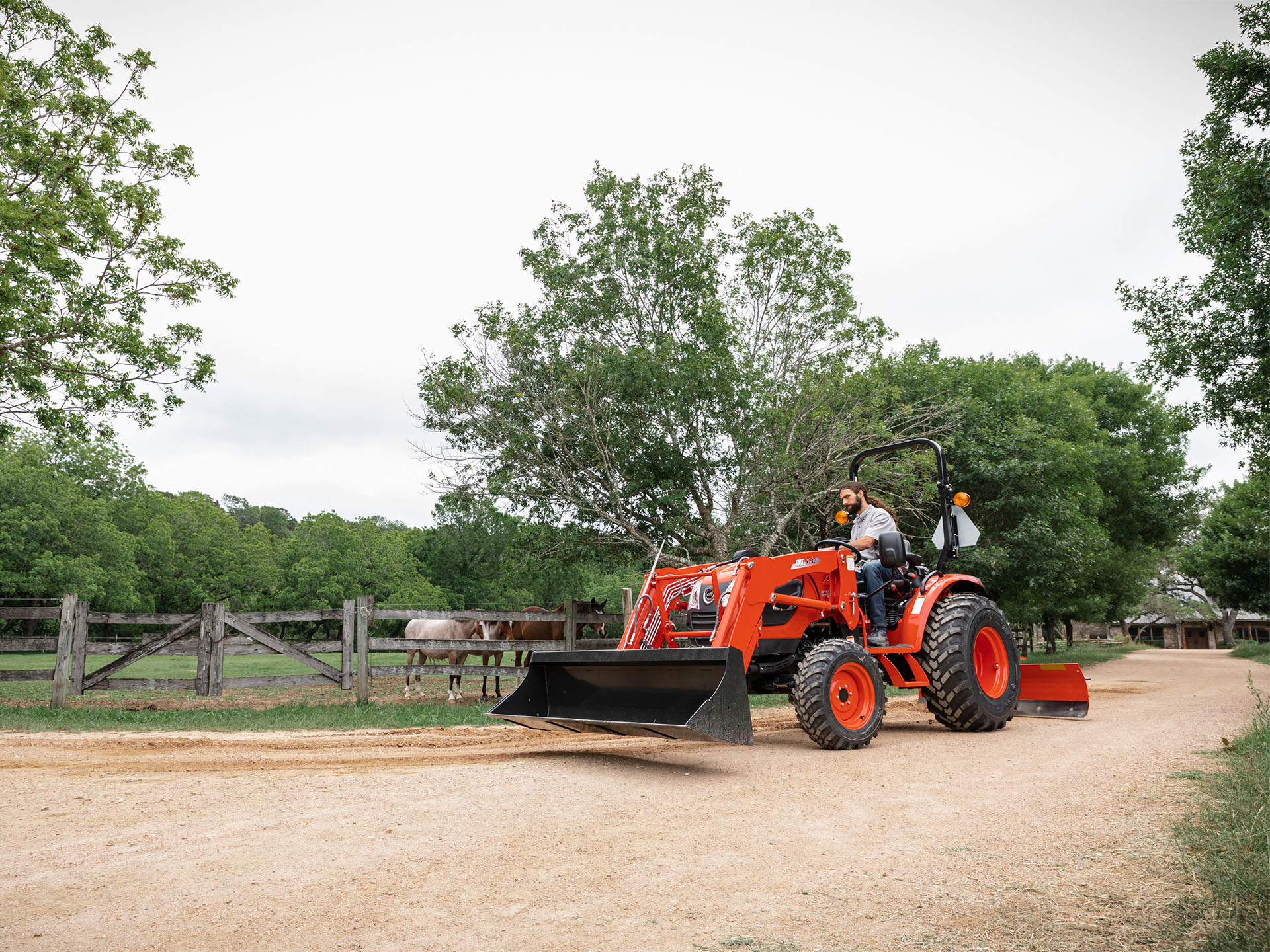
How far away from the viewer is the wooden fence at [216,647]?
12.7m

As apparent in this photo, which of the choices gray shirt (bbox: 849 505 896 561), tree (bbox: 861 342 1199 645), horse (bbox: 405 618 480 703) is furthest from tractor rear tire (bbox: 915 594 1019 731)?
horse (bbox: 405 618 480 703)

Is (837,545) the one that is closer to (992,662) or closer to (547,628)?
(992,662)

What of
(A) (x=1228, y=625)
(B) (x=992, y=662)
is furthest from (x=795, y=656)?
(A) (x=1228, y=625)

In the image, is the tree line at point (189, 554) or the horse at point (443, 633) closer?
the horse at point (443, 633)

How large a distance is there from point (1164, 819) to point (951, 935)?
2428 millimetres

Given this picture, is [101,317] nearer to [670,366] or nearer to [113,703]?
[113,703]

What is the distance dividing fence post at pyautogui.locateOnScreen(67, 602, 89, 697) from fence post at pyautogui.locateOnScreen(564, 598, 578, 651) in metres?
7.75

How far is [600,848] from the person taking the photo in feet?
14.9

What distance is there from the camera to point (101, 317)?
15258 mm

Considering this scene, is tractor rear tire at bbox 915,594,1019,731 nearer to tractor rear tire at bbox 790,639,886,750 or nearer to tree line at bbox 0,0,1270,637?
tractor rear tire at bbox 790,639,886,750

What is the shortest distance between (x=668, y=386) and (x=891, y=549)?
8.14 meters

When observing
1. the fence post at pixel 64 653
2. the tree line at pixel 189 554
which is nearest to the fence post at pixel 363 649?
the fence post at pixel 64 653

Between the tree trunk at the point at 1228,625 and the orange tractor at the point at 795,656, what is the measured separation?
68682mm

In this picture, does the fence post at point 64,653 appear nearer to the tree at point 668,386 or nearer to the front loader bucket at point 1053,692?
the tree at point 668,386
